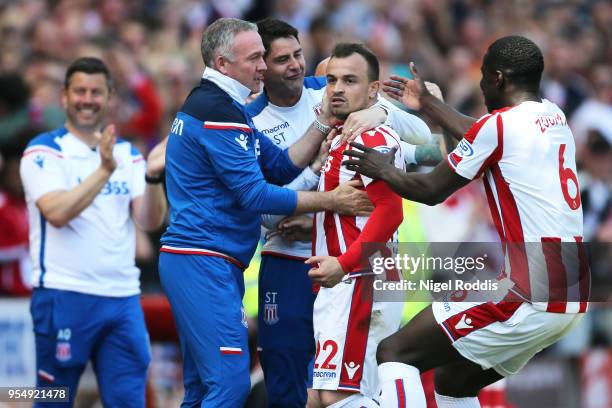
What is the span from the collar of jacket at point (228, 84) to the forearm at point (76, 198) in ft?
4.87

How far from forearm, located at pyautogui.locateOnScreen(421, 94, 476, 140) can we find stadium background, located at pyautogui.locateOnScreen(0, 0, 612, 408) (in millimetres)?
2464

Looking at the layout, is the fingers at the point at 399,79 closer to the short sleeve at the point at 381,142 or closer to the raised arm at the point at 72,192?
the short sleeve at the point at 381,142

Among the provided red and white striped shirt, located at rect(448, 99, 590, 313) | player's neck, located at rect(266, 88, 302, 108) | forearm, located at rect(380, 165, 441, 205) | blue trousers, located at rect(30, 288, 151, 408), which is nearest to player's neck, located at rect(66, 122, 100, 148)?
blue trousers, located at rect(30, 288, 151, 408)

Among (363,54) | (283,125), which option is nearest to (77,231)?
(283,125)

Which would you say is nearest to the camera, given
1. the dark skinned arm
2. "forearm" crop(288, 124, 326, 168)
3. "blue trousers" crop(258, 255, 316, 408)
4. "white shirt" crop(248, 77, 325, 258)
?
the dark skinned arm

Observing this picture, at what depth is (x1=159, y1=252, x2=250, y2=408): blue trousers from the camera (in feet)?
24.8

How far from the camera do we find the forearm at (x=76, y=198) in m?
8.82

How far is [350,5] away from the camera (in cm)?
1761

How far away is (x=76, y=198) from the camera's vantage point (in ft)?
28.9

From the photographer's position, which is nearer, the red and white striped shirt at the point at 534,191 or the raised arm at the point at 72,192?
the red and white striped shirt at the point at 534,191

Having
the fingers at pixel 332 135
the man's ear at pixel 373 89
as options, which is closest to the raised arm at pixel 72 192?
the fingers at pixel 332 135

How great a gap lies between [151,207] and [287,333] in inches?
65.6

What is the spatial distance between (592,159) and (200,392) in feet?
28.9

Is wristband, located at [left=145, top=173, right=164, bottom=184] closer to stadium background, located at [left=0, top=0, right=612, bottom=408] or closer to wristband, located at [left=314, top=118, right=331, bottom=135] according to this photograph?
wristband, located at [left=314, top=118, right=331, bottom=135]
